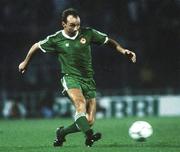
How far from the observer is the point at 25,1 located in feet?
96.7

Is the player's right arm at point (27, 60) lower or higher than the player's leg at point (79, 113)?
higher

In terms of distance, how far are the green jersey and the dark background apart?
656 inches

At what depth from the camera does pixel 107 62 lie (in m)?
28.7

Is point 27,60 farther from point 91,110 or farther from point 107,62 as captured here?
point 107,62

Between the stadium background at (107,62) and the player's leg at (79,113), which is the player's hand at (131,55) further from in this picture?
the stadium background at (107,62)

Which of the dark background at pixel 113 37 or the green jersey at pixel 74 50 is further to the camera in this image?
the dark background at pixel 113 37

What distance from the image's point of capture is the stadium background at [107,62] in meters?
28.0

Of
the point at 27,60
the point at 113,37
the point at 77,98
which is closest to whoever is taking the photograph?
the point at 77,98

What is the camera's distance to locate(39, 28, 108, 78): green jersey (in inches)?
443

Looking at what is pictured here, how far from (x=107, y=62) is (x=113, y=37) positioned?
1448mm

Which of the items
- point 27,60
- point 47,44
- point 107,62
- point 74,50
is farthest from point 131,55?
point 107,62

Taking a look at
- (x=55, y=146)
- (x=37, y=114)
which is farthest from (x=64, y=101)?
(x=55, y=146)

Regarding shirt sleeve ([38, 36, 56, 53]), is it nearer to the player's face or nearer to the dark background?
the player's face

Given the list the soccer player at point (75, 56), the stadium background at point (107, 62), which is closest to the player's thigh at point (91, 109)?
the soccer player at point (75, 56)
